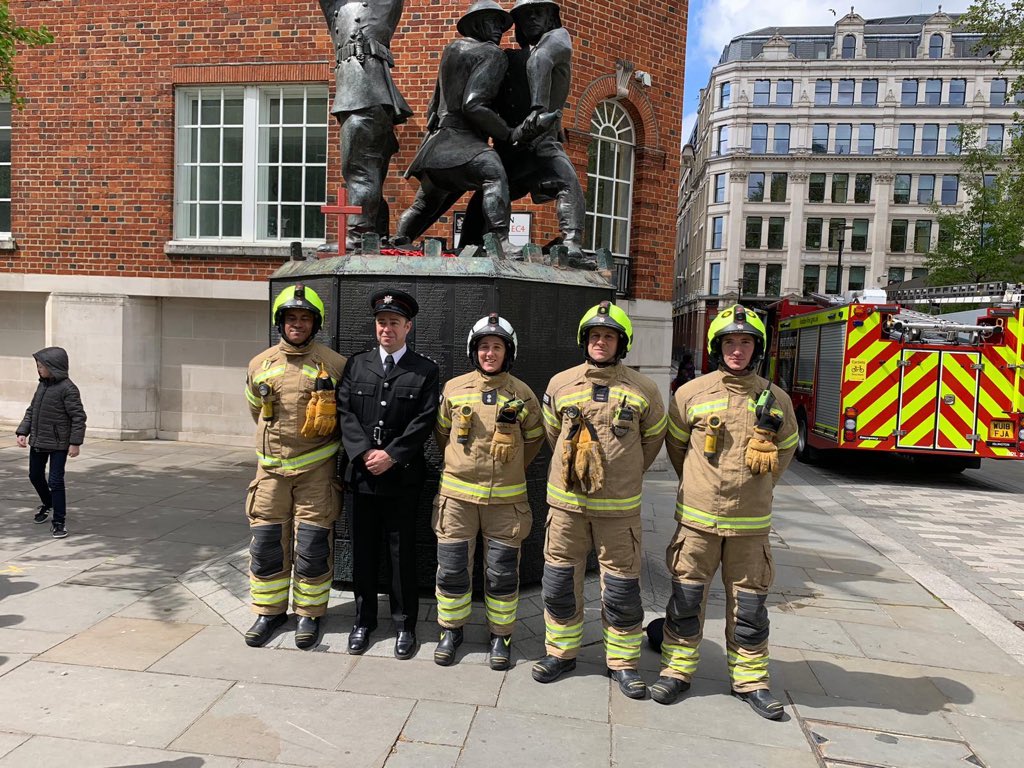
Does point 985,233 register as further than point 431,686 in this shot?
Yes

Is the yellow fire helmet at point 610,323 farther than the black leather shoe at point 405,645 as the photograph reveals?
No

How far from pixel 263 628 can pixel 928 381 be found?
32.0ft

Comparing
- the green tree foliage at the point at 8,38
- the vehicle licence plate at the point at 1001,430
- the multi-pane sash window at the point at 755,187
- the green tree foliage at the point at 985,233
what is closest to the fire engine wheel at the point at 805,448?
the vehicle licence plate at the point at 1001,430

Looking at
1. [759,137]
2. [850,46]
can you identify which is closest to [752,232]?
[759,137]

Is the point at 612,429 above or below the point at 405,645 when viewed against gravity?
above

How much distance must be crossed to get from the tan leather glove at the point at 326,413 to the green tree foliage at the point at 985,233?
54.0 feet

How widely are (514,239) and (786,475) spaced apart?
19.6 ft

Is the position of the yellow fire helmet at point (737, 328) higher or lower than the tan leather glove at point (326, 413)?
higher

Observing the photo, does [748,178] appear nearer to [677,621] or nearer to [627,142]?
[627,142]

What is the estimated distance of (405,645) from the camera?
4.06 metres

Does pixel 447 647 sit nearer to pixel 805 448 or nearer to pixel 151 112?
pixel 151 112

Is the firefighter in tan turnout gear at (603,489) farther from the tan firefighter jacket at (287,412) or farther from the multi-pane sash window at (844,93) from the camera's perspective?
the multi-pane sash window at (844,93)

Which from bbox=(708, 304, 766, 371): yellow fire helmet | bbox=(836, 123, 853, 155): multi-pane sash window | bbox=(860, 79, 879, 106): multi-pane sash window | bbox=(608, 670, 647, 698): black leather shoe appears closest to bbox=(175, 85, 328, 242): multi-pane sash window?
bbox=(708, 304, 766, 371): yellow fire helmet

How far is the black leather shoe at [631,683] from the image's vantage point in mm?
3701
